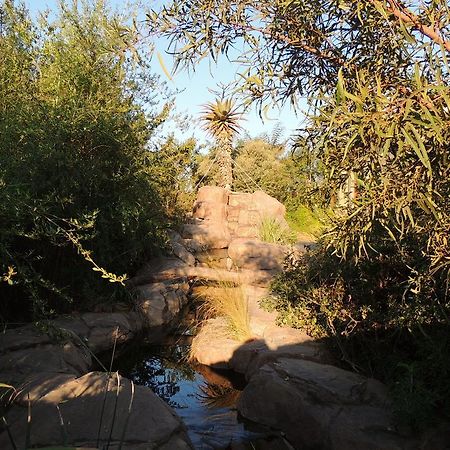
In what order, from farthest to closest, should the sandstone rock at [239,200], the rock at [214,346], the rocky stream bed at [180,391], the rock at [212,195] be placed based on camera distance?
the sandstone rock at [239,200]
the rock at [212,195]
the rock at [214,346]
the rocky stream bed at [180,391]

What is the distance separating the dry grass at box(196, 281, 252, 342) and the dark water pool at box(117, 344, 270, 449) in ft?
2.46

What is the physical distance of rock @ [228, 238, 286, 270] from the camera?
1347 centimetres

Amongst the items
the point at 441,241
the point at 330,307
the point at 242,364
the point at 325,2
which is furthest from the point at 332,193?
the point at 242,364

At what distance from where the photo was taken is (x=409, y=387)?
420 centimetres

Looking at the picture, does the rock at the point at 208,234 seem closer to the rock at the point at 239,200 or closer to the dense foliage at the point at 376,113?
the rock at the point at 239,200

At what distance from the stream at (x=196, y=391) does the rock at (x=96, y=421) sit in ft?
4.66

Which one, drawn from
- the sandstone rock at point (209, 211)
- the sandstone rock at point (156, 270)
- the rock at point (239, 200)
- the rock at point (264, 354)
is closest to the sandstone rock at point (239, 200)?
the rock at point (239, 200)

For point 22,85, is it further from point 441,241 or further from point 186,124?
point 441,241

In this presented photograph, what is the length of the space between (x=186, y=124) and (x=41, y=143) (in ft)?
31.7

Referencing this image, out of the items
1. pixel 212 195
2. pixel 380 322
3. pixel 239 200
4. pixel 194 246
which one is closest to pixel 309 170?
pixel 380 322

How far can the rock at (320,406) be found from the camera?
4516mm

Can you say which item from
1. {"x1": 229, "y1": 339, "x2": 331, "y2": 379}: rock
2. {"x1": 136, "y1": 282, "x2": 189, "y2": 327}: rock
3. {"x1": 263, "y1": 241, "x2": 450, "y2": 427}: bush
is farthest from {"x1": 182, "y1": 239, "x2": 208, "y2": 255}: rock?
{"x1": 229, "y1": 339, "x2": 331, "y2": 379}: rock

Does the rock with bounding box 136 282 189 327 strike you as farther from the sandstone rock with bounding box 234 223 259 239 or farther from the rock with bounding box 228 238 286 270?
the sandstone rock with bounding box 234 223 259 239

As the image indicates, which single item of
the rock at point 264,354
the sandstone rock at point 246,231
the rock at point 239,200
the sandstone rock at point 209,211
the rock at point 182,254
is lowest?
the rock at point 264,354
